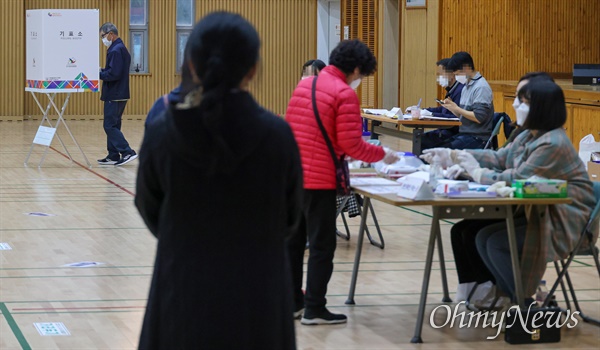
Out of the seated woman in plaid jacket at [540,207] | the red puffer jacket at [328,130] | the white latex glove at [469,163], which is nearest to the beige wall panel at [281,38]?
the white latex glove at [469,163]

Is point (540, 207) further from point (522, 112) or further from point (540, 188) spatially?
point (522, 112)

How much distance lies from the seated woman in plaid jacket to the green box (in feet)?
0.46

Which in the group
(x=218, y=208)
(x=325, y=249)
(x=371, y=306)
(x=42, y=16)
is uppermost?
(x=42, y=16)

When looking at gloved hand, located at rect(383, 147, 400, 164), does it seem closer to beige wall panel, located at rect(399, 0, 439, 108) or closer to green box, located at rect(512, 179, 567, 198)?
green box, located at rect(512, 179, 567, 198)

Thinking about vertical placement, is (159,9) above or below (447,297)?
above

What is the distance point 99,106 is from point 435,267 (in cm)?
1409

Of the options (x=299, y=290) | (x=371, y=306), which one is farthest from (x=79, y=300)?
(x=371, y=306)

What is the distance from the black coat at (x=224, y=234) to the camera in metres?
2.21

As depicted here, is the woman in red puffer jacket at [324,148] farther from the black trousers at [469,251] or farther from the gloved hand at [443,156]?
the black trousers at [469,251]

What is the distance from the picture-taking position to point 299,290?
4.83m

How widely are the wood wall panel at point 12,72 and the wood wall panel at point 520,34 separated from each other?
8298 mm

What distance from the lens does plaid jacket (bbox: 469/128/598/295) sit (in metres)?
4.43

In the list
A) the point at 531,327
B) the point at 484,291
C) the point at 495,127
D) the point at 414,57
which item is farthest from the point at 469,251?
the point at 414,57

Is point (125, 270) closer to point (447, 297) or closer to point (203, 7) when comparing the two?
point (447, 297)
